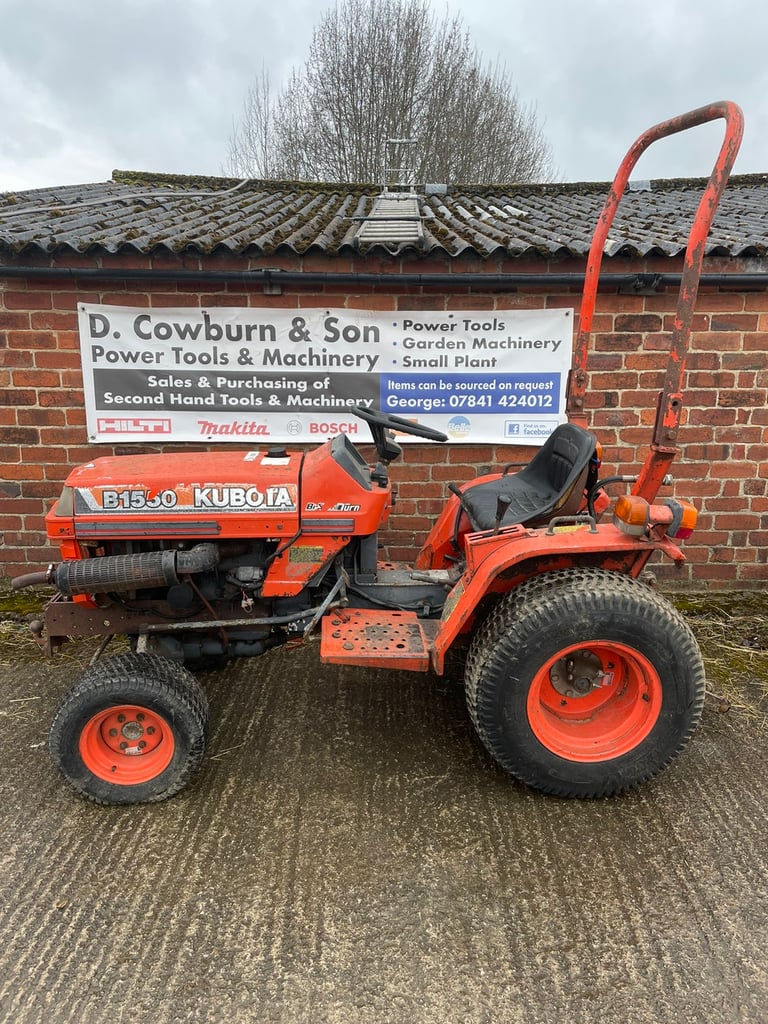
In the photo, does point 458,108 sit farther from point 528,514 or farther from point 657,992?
point 657,992

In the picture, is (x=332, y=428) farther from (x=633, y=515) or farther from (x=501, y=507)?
(x=633, y=515)

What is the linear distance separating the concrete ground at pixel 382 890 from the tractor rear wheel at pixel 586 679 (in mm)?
176

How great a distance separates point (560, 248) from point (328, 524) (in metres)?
2.28

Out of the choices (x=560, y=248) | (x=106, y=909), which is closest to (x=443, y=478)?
(x=560, y=248)

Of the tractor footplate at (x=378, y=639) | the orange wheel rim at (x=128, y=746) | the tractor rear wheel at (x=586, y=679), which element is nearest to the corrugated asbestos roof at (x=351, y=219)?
the tractor footplate at (x=378, y=639)

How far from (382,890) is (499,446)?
2759 millimetres

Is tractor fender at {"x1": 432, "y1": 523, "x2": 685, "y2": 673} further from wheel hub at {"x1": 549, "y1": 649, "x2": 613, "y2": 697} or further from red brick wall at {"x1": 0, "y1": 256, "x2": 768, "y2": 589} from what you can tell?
red brick wall at {"x1": 0, "y1": 256, "x2": 768, "y2": 589}

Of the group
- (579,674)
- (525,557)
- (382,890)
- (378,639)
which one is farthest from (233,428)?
(382,890)

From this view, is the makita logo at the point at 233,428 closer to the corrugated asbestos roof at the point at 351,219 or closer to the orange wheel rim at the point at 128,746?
the corrugated asbestos roof at the point at 351,219

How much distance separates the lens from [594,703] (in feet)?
7.95

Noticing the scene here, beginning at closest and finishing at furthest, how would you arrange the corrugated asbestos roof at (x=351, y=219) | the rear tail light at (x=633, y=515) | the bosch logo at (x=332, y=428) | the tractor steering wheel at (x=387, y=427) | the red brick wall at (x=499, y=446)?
the rear tail light at (x=633, y=515) → the tractor steering wheel at (x=387, y=427) → the corrugated asbestos roof at (x=351, y=219) → the red brick wall at (x=499, y=446) → the bosch logo at (x=332, y=428)

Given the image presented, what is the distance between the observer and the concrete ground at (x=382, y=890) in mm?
1657

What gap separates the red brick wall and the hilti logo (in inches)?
4.5

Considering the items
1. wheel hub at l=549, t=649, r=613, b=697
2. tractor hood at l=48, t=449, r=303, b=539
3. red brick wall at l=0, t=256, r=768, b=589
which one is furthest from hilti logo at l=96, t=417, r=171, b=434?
wheel hub at l=549, t=649, r=613, b=697
